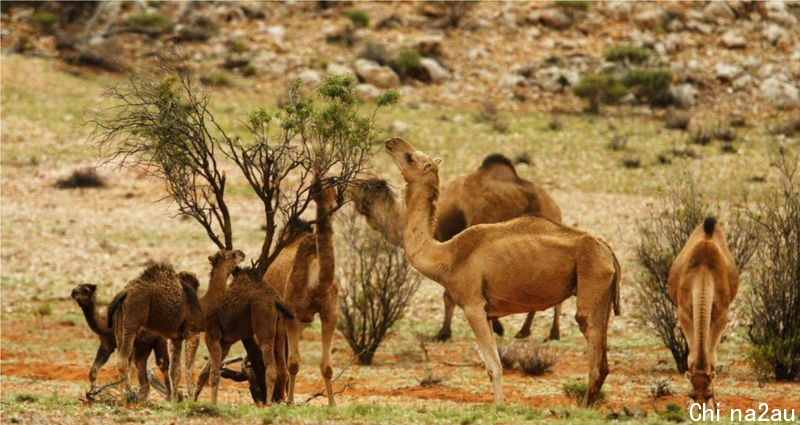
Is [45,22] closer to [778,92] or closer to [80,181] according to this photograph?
[80,181]

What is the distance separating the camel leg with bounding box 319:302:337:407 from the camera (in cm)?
1336

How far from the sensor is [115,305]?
12742 millimetres

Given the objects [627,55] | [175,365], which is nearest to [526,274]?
[175,365]

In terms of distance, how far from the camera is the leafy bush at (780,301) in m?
16.9

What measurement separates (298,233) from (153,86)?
229 centimetres

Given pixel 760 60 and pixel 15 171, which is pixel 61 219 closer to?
pixel 15 171

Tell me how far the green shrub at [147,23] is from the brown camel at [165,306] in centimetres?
3866

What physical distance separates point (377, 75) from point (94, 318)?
31882 mm

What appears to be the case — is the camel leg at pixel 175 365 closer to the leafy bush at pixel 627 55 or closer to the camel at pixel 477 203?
the camel at pixel 477 203

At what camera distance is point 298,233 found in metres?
14.6

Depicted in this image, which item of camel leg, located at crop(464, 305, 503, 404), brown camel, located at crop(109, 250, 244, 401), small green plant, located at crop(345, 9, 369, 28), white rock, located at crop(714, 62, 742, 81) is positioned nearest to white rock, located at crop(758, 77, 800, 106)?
white rock, located at crop(714, 62, 742, 81)

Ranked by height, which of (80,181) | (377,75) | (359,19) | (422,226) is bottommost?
(422,226)

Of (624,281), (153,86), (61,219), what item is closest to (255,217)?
(61,219)

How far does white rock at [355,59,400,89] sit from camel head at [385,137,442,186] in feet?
103
